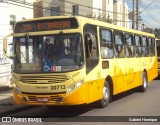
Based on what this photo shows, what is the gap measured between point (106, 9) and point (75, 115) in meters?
45.9

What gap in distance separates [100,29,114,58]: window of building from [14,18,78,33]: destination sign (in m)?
1.87

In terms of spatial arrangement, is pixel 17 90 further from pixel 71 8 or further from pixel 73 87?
pixel 71 8

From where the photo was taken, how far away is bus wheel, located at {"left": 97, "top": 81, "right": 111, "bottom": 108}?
14000 mm

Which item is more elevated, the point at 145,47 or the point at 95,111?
the point at 145,47

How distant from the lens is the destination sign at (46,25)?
12.6m

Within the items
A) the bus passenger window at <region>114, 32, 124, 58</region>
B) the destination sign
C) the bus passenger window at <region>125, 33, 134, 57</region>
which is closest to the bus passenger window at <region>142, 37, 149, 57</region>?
the bus passenger window at <region>125, 33, 134, 57</region>

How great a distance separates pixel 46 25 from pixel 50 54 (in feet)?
3.23

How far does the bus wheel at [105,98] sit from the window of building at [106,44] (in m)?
1.04

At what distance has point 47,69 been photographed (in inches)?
483

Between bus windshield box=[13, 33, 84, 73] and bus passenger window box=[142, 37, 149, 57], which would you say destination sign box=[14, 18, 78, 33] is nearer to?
bus windshield box=[13, 33, 84, 73]

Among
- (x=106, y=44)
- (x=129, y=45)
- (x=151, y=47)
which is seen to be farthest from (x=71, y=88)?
(x=151, y=47)

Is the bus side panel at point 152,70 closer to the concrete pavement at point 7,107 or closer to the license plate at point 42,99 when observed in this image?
the concrete pavement at point 7,107

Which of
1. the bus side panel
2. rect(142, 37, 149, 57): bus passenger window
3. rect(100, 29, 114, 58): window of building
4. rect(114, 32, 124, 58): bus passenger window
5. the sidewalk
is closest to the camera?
the sidewalk

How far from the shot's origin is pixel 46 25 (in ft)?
42.0
